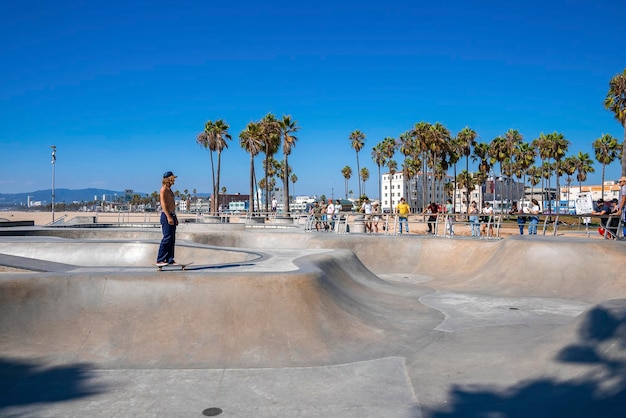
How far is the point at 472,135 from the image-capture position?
64.0 m

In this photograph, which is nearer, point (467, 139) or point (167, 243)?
→ point (167, 243)

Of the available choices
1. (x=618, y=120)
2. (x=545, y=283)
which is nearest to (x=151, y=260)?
(x=545, y=283)

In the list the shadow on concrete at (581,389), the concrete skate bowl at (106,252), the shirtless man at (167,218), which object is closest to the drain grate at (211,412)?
the shadow on concrete at (581,389)

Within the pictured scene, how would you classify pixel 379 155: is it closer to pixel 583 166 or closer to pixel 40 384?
pixel 583 166

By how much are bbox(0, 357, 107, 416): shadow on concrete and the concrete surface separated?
1.1 inches

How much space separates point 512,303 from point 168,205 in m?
8.01

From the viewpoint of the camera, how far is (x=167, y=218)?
318 inches

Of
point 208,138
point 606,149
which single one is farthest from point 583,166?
point 208,138

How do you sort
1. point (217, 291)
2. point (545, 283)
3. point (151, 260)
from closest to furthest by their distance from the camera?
point (217, 291) → point (545, 283) → point (151, 260)

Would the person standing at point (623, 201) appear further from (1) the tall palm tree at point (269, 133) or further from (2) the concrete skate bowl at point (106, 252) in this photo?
(1) the tall palm tree at point (269, 133)

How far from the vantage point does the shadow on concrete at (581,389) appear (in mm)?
4109

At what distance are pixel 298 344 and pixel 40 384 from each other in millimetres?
3533

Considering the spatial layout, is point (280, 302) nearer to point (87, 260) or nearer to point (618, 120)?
point (87, 260)

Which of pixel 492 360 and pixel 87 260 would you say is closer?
pixel 492 360
